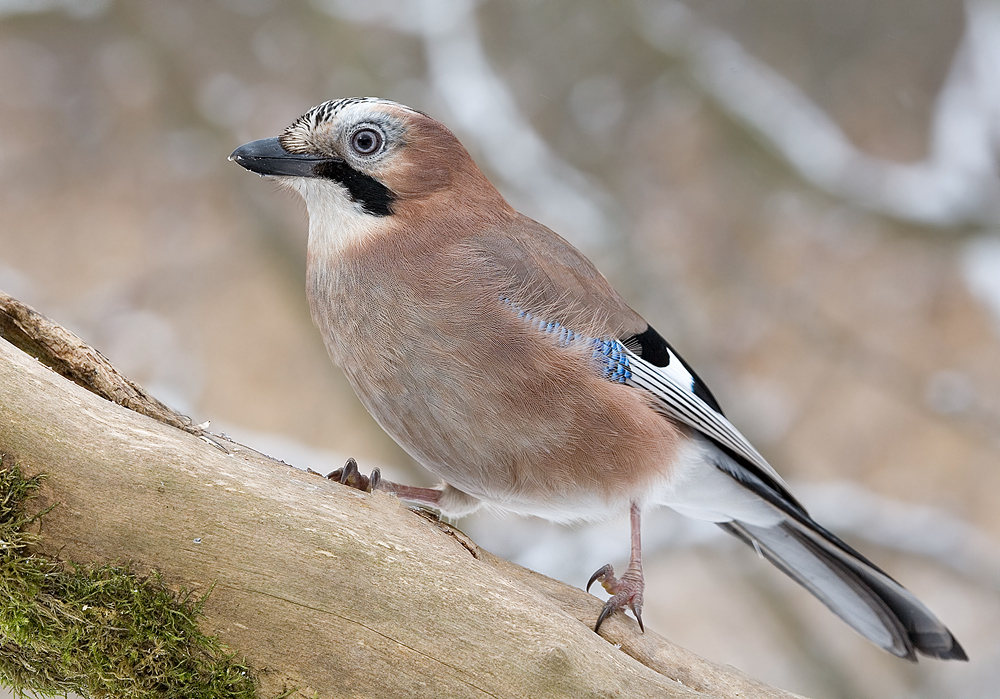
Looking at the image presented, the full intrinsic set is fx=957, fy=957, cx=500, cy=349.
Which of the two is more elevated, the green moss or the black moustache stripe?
the black moustache stripe

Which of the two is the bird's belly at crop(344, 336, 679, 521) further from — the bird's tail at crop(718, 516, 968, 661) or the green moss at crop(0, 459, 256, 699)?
the green moss at crop(0, 459, 256, 699)

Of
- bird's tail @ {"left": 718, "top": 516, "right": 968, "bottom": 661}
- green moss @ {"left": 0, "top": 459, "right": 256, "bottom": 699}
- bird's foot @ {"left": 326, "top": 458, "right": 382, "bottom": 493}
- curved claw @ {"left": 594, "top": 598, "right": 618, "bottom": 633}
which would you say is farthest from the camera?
bird's tail @ {"left": 718, "top": 516, "right": 968, "bottom": 661}

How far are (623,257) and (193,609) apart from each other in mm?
2878

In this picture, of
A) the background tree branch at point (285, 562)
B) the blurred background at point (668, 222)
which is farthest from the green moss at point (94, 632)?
the blurred background at point (668, 222)

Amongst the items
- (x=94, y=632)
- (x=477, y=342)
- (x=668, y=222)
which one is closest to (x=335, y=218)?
(x=477, y=342)

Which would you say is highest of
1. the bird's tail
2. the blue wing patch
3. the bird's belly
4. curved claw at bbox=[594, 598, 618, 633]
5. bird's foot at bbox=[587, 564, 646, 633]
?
the blue wing patch

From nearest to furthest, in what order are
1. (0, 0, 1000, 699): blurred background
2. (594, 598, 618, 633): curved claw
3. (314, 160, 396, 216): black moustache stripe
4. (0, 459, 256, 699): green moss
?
(0, 459, 256, 699): green moss → (594, 598, 618, 633): curved claw → (314, 160, 396, 216): black moustache stripe → (0, 0, 1000, 699): blurred background

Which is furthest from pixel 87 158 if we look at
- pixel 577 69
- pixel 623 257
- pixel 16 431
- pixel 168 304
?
pixel 16 431

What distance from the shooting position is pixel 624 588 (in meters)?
2.48

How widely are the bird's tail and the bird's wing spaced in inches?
6.9

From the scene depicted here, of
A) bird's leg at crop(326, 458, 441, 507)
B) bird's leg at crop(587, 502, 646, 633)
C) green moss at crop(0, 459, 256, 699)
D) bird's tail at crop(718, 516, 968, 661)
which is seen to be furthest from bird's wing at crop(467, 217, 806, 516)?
green moss at crop(0, 459, 256, 699)

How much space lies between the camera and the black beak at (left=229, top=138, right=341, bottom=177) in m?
2.48

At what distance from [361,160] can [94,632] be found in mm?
1323

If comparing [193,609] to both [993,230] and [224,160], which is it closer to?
[224,160]
